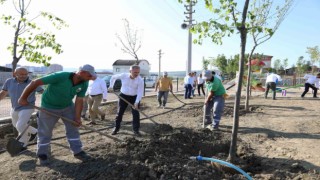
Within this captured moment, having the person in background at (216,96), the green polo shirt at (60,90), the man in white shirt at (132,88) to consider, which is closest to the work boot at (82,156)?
the green polo shirt at (60,90)

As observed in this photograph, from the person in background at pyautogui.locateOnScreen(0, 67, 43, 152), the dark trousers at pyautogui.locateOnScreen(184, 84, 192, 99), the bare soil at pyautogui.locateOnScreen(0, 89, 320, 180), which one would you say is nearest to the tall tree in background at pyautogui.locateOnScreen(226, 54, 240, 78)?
the dark trousers at pyautogui.locateOnScreen(184, 84, 192, 99)

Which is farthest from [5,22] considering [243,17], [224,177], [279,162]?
Answer: [279,162]

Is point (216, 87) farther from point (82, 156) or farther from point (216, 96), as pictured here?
point (82, 156)

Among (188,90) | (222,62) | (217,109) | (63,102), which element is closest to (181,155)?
(63,102)

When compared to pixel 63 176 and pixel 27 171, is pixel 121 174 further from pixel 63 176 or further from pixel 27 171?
pixel 27 171

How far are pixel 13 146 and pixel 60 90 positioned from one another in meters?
1.55

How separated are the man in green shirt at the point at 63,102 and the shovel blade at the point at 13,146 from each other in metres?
0.73

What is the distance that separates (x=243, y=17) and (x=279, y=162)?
2442mm

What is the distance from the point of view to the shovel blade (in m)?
5.43

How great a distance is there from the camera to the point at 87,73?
4.69m

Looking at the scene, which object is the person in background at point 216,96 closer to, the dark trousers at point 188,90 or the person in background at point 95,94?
the person in background at point 95,94

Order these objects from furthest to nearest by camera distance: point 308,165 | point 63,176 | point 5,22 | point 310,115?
1. point 310,115
2. point 5,22
3. point 308,165
4. point 63,176

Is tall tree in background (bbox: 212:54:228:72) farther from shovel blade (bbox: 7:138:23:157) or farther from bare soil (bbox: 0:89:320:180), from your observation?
shovel blade (bbox: 7:138:23:157)

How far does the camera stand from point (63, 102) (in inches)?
193
